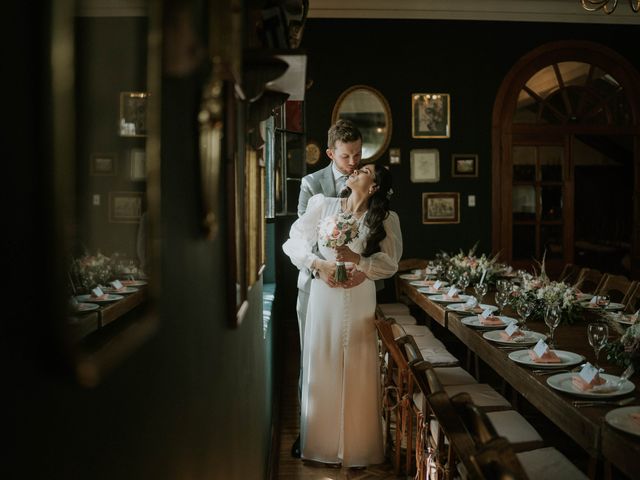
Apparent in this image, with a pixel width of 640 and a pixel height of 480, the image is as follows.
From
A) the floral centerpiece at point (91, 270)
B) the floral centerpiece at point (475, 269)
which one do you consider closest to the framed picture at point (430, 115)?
the floral centerpiece at point (475, 269)

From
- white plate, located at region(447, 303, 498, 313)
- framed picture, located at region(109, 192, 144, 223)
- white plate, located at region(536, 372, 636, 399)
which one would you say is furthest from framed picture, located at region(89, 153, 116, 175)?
white plate, located at region(447, 303, 498, 313)

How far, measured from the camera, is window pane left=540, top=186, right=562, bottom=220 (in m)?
7.95

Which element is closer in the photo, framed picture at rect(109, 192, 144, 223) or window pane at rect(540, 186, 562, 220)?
framed picture at rect(109, 192, 144, 223)

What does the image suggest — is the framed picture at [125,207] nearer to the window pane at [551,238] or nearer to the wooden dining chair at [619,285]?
the wooden dining chair at [619,285]

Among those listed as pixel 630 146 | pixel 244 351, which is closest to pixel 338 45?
pixel 630 146

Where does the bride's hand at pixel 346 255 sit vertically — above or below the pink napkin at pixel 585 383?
above

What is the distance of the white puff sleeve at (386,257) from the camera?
12.0 feet

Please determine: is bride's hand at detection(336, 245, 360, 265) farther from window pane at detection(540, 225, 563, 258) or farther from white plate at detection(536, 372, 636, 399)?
window pane at detection(540, 225, 563, 258)

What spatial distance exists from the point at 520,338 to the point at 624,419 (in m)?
1.28

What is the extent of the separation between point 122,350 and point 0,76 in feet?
1.00

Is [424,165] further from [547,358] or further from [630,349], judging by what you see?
[630,349]

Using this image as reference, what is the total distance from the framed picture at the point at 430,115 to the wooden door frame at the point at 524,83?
60 cm

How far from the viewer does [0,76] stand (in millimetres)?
409

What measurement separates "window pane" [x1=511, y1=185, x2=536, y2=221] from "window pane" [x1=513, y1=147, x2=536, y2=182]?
0.11 m
